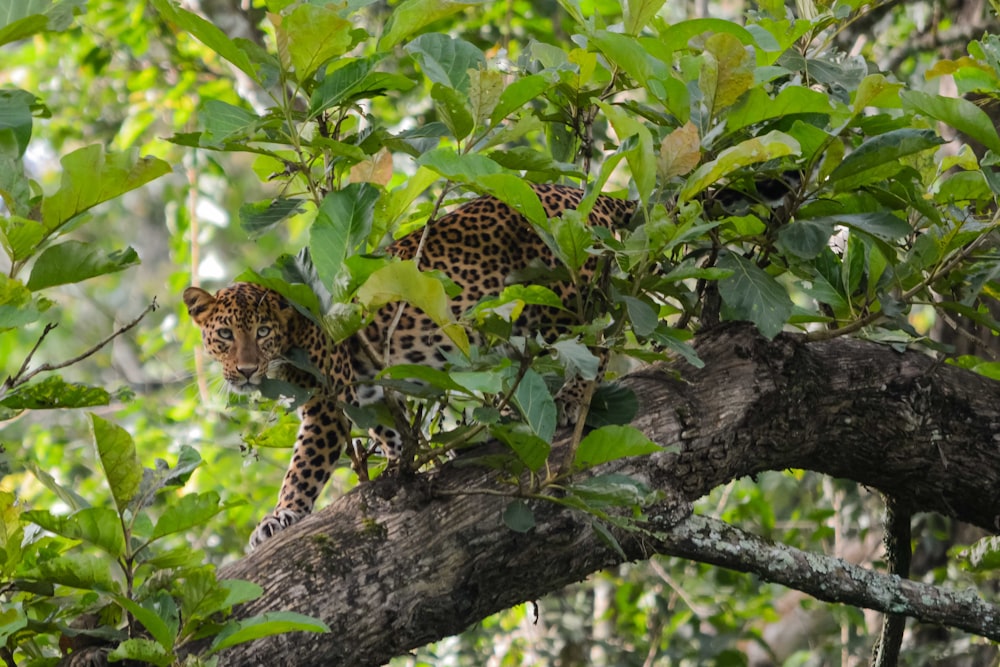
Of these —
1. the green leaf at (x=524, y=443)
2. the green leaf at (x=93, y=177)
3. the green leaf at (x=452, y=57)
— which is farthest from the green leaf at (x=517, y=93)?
the green leaf at (x=93, y=177)

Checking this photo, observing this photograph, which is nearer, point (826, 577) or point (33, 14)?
point (33, 14)

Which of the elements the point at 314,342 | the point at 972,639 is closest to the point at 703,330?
the point at 314,342

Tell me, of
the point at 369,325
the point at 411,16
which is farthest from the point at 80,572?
the point at 369,325

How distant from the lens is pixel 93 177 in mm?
2318

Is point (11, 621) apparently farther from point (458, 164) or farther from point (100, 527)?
point (458, 164)

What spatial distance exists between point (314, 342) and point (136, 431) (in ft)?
12.6

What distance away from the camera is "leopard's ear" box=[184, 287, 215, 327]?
5047 mm

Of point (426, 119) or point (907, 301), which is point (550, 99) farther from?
point (426, 119)

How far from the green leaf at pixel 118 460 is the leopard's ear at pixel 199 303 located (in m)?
2.57

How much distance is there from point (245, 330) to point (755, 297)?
2315mm

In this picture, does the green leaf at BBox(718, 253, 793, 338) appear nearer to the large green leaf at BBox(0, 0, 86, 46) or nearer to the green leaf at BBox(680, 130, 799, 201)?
the green leaf at BBox(680, 130, 799, 201)

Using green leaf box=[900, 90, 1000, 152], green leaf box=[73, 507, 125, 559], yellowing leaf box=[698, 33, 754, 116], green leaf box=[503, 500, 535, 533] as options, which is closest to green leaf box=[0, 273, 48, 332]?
green leaf box=[73, 507, 125, 559]

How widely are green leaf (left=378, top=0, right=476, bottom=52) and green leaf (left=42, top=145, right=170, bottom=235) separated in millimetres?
709

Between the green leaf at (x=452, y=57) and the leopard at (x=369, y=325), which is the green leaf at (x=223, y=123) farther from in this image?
the leopard at (x=369, y=325)
